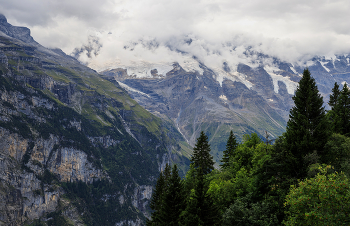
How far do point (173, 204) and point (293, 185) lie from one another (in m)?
23.4

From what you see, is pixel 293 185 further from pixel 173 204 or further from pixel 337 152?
pixel 173 204

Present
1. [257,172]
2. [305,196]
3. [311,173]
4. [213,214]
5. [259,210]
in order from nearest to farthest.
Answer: [305,196]
[311,173]
[259,210]
[213,214]
[257,172]

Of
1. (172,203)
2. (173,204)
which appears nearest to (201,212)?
(173,204)

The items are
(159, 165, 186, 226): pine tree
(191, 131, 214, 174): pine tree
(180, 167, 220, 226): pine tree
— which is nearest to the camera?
(180, 167, 220, 226): pine tree

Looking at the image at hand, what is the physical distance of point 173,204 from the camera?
47719 millimetres

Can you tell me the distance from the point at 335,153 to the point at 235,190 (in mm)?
18416

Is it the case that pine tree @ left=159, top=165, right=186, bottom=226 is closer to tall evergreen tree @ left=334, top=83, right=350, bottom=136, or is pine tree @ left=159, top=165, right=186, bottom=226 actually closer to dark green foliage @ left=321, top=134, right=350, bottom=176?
dark green foliage @ left=321, top=134, right=350, bottom=176

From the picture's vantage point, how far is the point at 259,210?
3644cm

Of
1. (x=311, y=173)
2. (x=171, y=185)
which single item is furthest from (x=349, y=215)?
(x=171, y=185)

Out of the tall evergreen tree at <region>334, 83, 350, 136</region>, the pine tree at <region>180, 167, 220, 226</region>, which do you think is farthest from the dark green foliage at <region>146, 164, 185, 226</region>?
the tall evergreen tree at <region>334, 83, 350, 136</region>

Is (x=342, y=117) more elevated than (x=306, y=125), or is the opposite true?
(x=342, y=117)

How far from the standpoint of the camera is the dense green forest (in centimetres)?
2636

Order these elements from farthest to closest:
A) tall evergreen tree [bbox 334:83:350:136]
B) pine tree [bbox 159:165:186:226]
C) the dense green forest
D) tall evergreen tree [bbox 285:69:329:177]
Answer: tall evergreen tree [bbox 334:83:350:136] → pine tree [bbox 159:165:186:226] → tall evergreen tree [bbox 285:69:329:177] → the dense green forest

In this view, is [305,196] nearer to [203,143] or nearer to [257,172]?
[257,172]
